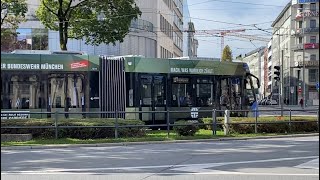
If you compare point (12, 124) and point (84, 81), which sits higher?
point (84, 81)

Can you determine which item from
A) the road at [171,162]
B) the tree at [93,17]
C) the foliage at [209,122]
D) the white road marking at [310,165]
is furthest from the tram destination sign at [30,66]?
the white road marking at [310,165]

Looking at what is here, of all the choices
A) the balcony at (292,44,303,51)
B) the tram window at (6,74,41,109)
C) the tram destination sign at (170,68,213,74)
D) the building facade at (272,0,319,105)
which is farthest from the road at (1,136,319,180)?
the balcony at (292,44,303,51)

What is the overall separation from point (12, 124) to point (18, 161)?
18.7ft

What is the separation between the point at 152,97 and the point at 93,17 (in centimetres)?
781

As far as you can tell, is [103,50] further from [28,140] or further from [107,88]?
[28,140]

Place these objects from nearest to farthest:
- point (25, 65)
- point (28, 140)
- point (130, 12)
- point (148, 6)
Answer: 1. point (28, 140)
2. point (25, 65)
3. point (130, 12)
4. point (148, 6)

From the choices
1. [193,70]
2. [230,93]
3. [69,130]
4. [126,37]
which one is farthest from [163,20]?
[69,130]

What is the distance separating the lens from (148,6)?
174 feet

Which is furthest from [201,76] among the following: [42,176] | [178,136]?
[42,176]

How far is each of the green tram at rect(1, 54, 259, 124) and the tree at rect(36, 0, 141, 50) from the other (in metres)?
5.69

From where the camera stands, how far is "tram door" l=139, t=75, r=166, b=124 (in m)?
21.8

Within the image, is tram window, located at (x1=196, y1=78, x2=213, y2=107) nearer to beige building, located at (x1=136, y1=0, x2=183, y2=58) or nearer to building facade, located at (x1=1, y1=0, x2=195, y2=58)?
building facade, located at (x1=1, y1=0, x2=195, y2=58)

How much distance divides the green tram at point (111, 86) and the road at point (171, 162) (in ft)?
16.4

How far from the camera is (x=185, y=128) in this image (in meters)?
18.7
